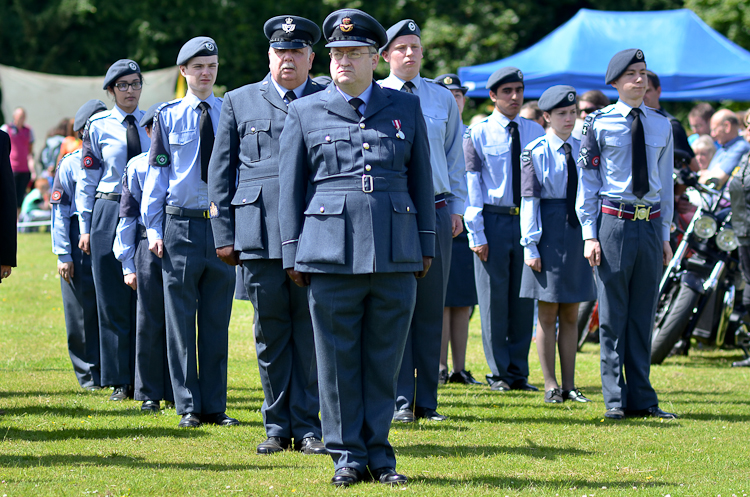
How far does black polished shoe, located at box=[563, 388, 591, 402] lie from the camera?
8.04 meters

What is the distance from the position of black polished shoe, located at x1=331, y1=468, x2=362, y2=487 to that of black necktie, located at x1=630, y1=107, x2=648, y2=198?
10.5 feet

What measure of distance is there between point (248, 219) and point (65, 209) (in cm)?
338

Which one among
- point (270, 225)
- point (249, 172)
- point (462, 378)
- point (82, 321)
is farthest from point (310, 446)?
point (82, 321)

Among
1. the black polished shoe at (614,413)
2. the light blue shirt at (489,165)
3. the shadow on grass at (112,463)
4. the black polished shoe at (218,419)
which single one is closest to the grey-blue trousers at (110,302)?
the black polished shoe at (218,419)

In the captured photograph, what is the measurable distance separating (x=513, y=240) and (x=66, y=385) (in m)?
3.95

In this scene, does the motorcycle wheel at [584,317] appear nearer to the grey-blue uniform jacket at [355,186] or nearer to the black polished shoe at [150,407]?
the black polished shoe at [150,407]

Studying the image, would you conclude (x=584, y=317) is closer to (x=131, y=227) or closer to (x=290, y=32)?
(x=131, y=227)

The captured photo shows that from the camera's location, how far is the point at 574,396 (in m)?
8.06

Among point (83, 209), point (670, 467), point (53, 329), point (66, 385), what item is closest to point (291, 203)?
point (670, 467)

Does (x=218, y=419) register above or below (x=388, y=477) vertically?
below

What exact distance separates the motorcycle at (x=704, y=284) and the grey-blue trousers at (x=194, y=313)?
16.5ft

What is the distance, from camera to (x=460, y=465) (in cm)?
569

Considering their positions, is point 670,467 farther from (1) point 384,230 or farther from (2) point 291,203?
(2) point 291,203

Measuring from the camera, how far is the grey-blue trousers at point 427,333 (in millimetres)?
6977
